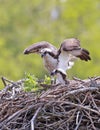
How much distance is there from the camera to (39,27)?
2350 cm

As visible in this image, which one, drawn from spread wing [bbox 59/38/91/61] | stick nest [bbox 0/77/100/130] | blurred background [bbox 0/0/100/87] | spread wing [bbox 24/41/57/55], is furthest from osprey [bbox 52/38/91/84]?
blurred background [bbox 0/0/100/87]

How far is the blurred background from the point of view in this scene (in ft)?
68.5

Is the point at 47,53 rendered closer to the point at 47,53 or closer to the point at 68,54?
the point at 47,53

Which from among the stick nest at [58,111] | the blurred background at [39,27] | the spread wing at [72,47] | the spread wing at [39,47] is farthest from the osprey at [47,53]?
the blurred background at [39,27]

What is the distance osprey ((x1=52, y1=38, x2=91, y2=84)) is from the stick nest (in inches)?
11.7

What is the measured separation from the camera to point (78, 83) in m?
4.82

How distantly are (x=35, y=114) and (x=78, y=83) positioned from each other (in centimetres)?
43

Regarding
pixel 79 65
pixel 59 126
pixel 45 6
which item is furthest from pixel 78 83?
pixel 45 6

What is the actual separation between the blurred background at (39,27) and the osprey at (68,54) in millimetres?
14428

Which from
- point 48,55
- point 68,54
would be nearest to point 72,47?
point 68,54

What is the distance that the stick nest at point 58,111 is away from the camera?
454 centimetres

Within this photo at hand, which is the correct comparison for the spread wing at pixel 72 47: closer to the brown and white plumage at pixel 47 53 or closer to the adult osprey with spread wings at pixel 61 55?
the adult osprey with spread wings at pixel 61 55

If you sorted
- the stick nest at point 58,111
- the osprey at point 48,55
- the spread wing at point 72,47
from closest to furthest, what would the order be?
the stick nest at point 58,111, the spread wing at point 72,47, the osprey at point 48,55

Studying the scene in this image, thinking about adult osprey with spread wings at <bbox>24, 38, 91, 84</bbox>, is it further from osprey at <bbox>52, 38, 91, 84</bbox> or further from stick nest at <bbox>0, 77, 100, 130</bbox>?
stick nest at <bbox>0, 77, 100, 130</bbox>
